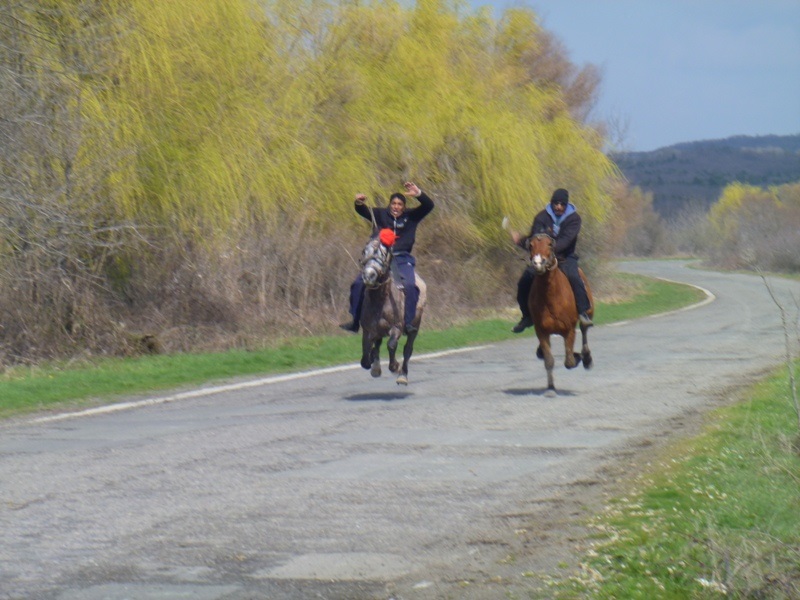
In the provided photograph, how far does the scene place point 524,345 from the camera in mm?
23641

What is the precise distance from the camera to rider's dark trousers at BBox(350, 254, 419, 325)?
14.5 meters

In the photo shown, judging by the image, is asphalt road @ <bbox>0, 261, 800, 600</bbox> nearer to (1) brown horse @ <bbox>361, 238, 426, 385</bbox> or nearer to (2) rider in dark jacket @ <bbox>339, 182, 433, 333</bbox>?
(1) brown horse @ <bbox>361, 238, 426, 385</bbox>

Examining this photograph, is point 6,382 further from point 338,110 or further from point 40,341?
point 338,110

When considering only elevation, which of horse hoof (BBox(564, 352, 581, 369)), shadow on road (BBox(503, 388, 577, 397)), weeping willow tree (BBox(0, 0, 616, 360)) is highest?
weeping willow tree (BBox(0, 0, 616, 360))

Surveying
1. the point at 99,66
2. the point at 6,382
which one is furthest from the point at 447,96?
the point at 6,382

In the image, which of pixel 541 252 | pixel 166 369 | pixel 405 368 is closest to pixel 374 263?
pixel 405 368

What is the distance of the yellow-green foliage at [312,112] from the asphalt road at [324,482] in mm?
6308

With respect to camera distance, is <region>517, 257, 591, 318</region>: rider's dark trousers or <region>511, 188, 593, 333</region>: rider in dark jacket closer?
<region>511, 188, 593, 333</region>: rider in dark jacket

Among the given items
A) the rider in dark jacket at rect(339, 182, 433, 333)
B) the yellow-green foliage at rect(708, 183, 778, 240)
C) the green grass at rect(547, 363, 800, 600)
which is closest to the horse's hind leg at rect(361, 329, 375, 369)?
the rider in dark jacket at rect(339, 182, 433, 333)

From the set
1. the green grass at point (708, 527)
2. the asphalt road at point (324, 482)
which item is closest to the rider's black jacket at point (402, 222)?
the asphalt road at point (324, 482)

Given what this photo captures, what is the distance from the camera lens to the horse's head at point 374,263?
13.7 metres

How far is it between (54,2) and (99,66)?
4.22 ft

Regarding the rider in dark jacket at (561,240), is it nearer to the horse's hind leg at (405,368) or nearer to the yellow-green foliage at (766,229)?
the horse's hind leg at (405,368)

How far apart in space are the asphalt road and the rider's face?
2.35 meters
